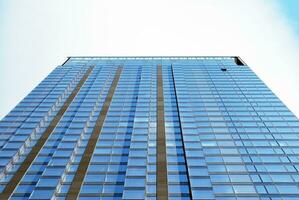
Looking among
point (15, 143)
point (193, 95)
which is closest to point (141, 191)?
point (15, 143)

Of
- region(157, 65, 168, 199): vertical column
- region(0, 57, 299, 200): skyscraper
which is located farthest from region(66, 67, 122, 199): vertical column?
region(157, 65, 168, 199): vertical column

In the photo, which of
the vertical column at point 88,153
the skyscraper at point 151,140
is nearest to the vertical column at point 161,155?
the skyscraper at point 151,140

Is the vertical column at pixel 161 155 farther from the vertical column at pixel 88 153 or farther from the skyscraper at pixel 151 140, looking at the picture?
the vertical column at pixel 88 153

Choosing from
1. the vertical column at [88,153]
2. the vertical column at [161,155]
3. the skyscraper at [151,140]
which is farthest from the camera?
the skyscraper at [151,140]

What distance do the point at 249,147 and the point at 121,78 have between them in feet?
129

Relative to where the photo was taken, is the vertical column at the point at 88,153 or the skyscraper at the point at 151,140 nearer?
the vertical column at the point at 88,153

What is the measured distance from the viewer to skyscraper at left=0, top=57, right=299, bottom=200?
4500 cm

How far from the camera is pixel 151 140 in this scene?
184ft

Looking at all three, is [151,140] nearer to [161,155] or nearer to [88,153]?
[161,155]

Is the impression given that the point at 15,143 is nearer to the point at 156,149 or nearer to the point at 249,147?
the point at 156,149

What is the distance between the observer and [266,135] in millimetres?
57406

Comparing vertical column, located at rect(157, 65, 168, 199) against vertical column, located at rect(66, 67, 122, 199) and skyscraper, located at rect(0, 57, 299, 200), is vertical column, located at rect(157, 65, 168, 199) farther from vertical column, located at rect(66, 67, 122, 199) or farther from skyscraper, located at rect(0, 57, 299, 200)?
vertical column, located at rect(66, 67, 122, 199)

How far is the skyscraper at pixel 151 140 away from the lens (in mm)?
45000

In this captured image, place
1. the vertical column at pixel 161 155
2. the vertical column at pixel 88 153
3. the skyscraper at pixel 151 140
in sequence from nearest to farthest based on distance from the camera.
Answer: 1. the vertical column at pixel 161 155
2. the vertical column at pixel 88 153
3. the skyscraper at pixel 151 140
